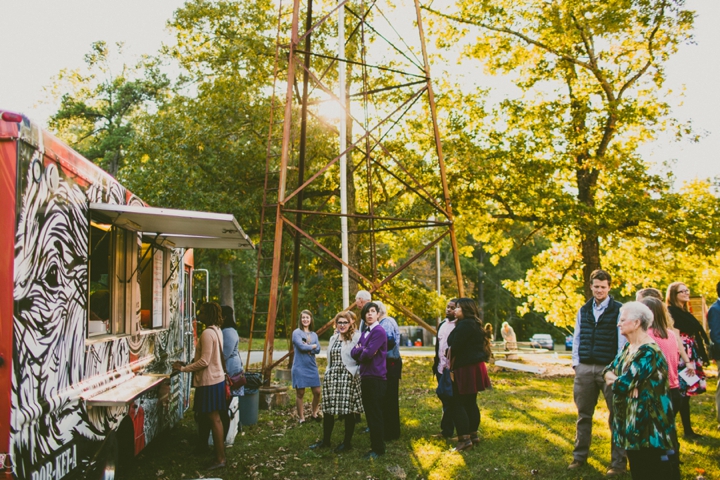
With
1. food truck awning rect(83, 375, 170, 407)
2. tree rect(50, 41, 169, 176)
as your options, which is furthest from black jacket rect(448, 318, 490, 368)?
tree rect(50, 41, 169, 176)

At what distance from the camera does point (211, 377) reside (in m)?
7.18

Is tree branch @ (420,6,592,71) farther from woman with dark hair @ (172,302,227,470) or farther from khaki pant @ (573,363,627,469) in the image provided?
woman with dark hair @ (172,302,227,470)

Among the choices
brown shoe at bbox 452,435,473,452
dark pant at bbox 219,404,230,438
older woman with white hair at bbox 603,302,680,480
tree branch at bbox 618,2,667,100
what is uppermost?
tree branch at bbox 618,2,667,100

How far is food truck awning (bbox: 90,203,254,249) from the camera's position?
18.2ft

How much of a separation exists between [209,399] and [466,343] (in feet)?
9.78

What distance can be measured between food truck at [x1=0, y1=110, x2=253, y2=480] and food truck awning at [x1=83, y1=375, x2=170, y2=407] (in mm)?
13

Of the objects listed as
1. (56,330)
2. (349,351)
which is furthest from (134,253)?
(349,351)

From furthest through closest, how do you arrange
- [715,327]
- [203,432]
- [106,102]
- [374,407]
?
[106,102]
[203,432]
[374,407]
[715,327]

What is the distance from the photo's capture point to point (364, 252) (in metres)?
21.9

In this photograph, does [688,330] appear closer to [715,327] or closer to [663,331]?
[715,327]

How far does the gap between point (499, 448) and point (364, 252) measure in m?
14.2

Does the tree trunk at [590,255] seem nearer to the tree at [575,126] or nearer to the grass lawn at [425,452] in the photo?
the tree at [575,126]

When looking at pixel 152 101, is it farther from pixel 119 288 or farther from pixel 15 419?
pixel 15 419

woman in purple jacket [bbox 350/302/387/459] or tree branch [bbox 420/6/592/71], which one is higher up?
tree branch [bbox 420/6/592/71]
